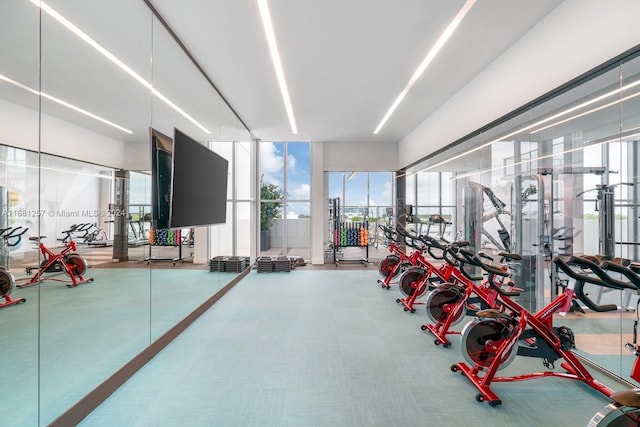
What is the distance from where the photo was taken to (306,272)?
7.14 metres

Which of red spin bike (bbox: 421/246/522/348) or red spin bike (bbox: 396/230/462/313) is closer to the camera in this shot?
red spin bike (bbox: 421/246/522/348)

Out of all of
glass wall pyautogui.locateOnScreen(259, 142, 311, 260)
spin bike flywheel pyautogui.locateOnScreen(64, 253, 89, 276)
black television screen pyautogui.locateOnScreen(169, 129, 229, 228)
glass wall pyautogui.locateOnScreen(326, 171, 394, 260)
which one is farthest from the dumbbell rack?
spin bike flywheel pyautogui.locateOnScreen(64, 253, 89, 276)

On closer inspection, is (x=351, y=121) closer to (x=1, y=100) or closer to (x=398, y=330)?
(x=398, y=330)

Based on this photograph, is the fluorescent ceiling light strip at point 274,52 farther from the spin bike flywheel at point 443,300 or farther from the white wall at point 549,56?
the spin bike flywheel at point 443,300

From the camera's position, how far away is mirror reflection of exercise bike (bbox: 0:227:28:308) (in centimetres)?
148

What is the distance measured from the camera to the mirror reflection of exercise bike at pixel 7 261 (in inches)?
58.2

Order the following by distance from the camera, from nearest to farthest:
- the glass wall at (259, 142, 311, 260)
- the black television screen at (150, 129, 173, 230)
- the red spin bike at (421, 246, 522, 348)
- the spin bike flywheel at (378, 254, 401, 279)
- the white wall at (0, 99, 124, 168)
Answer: the white wall at (0, 99, 124, 168) < the black television screen at (150, 129, 173, 230) < the red spin bike at (421, 246, 522, 348) < the spin bike flywheel at (378, 254, 401, 279) < the glass wall at (259, 142, 311, 260)

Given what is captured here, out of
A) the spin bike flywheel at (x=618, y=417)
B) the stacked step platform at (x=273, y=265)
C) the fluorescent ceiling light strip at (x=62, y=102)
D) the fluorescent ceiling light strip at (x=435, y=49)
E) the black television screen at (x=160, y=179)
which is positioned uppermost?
the fluorescent ceiling light strip at (x=435, y=49)

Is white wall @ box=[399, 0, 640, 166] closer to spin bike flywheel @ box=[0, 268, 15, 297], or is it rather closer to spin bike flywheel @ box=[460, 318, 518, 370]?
spin bike flywheel @ box=[460, 318, 518, 370]

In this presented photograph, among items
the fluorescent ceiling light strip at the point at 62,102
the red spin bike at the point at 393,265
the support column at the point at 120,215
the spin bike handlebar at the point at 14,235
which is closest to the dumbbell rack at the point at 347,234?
the red spin bike at the point at 393,265

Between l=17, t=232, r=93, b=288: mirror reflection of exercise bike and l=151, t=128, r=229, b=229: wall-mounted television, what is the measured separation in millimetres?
882

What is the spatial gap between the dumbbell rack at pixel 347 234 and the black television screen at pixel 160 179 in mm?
5651

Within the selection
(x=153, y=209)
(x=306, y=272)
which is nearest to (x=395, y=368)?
(x=153, y=209)

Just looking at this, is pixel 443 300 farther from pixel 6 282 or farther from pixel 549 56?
pixel 6 282
